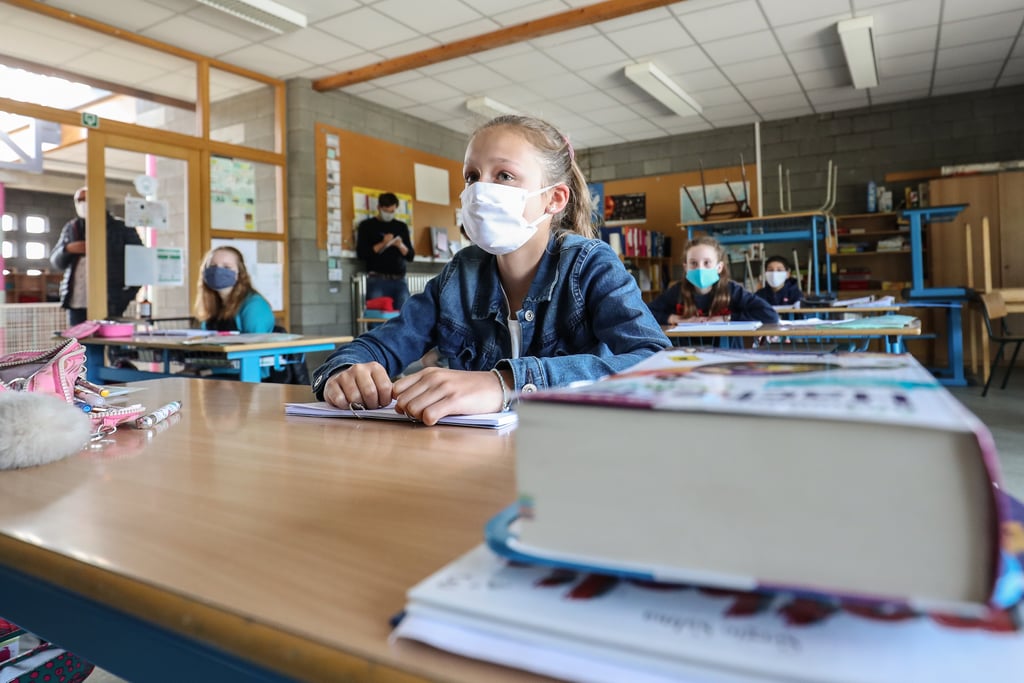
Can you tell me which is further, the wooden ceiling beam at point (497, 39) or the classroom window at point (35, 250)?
the classroom window at point (35, 250)

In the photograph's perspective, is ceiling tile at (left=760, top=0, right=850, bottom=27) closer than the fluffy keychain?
No

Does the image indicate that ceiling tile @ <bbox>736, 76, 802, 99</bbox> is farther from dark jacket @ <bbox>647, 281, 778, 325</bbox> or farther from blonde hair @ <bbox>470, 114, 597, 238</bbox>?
blonde hair @ <bbox>470, 114, 597, 238</bbox>

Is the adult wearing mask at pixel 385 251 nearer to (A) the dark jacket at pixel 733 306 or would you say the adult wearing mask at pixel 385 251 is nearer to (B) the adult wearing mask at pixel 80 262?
(B) the adult wearing mask at pixel 80 262

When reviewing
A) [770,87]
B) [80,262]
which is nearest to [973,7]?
[770,87]

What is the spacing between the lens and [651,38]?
494cm

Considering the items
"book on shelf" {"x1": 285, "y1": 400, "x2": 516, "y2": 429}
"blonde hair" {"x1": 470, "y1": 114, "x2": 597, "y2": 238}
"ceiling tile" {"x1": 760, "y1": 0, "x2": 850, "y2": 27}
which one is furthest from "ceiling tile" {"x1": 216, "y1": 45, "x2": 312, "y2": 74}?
"book on shelf" {"x1": 285, "y1": 400, "x2": 516, "y2": 429}

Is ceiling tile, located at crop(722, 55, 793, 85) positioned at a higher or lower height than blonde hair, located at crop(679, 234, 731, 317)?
higher

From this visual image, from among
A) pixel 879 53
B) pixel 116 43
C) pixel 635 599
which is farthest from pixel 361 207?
pixel 635 599

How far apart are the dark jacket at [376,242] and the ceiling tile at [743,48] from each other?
2972 millimetres

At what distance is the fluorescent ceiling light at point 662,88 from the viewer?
544 cm

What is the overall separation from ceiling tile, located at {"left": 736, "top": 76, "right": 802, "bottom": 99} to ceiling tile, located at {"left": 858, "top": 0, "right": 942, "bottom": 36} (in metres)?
1.04

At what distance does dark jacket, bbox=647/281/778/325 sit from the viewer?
363 centimetres

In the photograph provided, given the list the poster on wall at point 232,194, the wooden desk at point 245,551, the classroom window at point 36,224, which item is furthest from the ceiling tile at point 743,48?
the wooden desk at point 245,551

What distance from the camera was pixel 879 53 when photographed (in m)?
5.35
